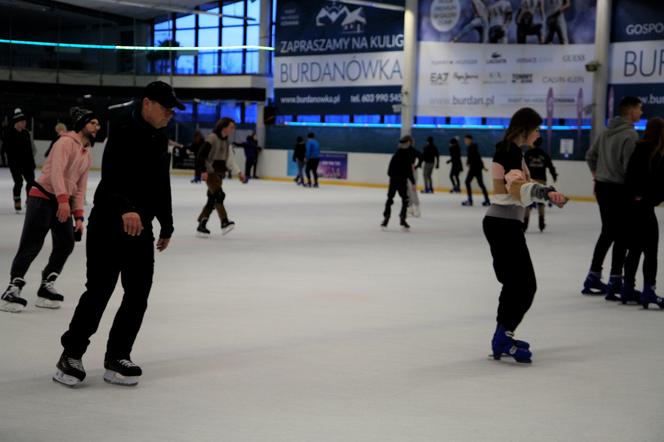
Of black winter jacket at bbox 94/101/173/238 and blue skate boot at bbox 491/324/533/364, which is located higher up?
black winter jacket at bbox 94/101/173/238

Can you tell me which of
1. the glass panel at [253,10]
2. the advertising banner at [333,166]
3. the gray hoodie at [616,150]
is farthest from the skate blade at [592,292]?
the glass panel at [253,10]

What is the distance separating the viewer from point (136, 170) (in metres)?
4.89

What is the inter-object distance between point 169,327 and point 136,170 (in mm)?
1883

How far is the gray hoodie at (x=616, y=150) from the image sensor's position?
8.03 m

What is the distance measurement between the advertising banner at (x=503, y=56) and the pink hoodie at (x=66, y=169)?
20209 millimetres

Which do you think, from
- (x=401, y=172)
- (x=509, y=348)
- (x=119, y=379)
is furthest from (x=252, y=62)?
(x=119, y=379)

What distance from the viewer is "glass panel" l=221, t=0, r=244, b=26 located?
36188mm

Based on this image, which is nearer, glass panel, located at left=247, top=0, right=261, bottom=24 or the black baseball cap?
the black baseball cap

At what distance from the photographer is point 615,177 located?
26.7 ft

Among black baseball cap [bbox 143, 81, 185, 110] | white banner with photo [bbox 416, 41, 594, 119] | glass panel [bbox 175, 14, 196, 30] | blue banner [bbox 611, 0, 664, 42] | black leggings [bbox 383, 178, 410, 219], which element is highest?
glass panel [bbox 175, 14, 196, 30]

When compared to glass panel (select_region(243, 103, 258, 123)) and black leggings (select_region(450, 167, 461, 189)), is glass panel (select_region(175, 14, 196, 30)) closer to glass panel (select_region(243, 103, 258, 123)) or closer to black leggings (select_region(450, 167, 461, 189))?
glass panel (select_region(243, 103, 258, 123))

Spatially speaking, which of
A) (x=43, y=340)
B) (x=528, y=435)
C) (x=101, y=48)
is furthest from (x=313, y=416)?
(x=101, y=48)

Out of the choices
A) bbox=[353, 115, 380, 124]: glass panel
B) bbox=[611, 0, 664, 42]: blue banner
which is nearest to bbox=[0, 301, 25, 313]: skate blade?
bbox=[611, 0, 664, 42]: blue banner

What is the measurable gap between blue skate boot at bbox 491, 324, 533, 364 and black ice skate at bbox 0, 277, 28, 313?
3321mm
